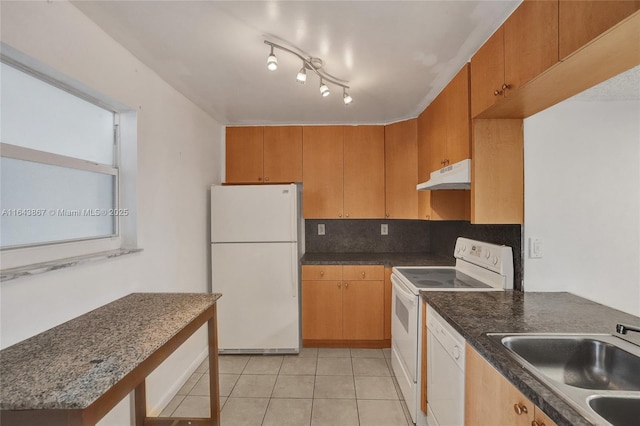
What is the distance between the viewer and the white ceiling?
53.8 inches

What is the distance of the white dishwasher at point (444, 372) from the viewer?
53.0 inches

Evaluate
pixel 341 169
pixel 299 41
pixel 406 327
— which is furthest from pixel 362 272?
pixel 299 41

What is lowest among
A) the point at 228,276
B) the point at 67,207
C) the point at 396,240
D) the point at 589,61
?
the point at 228,276

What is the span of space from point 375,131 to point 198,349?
8.94ft

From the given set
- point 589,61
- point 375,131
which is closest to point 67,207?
point 589,61

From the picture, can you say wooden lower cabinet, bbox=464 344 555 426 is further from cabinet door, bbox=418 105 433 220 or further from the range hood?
cabinet door, bbox=418 105 433 220

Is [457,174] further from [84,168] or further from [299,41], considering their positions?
[84,168]

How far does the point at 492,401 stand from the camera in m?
1.08

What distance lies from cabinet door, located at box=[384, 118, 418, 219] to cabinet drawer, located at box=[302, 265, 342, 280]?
0.80 meters

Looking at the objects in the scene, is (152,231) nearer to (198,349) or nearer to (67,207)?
(67,207)

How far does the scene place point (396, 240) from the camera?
3.44m

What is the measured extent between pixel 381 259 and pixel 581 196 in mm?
1668

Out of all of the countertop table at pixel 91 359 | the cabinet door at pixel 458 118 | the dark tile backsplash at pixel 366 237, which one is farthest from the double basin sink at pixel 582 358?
the dark tile backsplash at pixel 366 237

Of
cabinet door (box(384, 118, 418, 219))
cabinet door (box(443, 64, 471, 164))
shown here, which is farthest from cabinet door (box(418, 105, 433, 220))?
cabinet door (box(443, 64, 471, 164))
